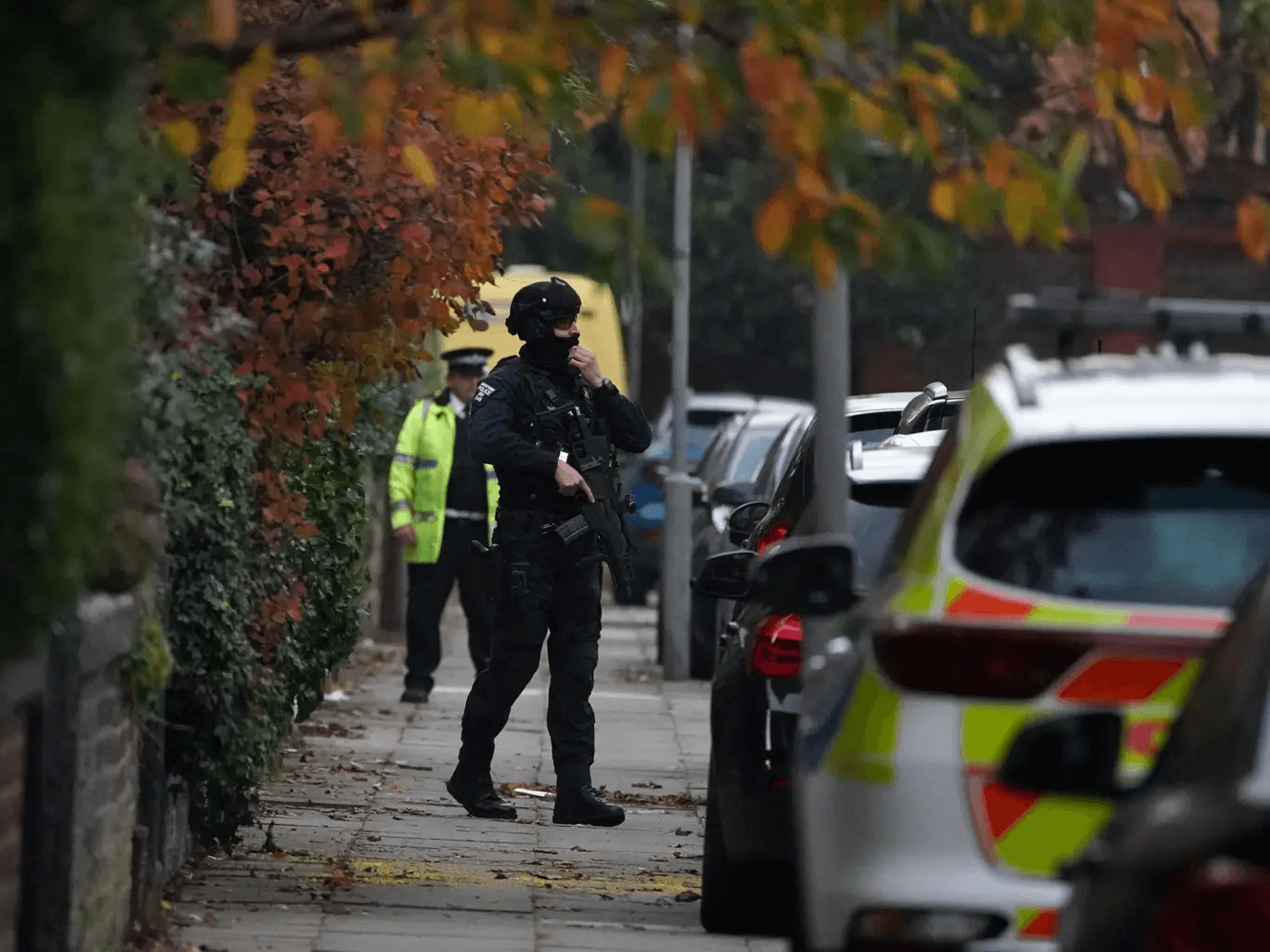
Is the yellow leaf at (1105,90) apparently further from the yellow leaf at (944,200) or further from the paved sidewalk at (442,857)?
the paved sidewalk at (442,857)

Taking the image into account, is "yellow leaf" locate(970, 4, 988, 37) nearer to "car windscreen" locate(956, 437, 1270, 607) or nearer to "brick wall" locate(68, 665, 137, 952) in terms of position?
"car windscreen" locate(956, 437, 1270, 607)

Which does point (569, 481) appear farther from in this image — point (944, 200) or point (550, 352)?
point (944, 200)

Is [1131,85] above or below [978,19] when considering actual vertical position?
below

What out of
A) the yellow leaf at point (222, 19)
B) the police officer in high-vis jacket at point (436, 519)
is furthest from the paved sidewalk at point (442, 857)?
the yellow leaf at point (222, 19)

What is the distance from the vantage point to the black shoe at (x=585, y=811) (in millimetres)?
10094

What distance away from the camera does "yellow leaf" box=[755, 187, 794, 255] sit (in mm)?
5340

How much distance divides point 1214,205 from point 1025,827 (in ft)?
114

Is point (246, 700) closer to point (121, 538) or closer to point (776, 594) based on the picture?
point (121, 538)

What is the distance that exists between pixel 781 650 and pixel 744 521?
5133 millimetres

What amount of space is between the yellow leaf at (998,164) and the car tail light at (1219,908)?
→ 8.52ft

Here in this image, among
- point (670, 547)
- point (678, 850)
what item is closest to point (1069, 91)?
point (678, 850)

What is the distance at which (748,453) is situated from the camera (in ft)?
61.2

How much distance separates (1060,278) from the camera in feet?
130

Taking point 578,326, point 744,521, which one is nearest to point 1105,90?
point 744,521
